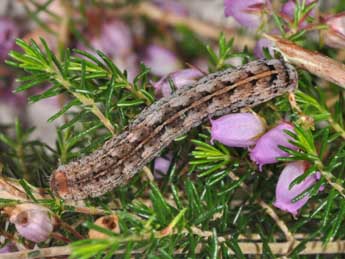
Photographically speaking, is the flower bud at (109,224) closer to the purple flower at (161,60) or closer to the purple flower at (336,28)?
the purple flower at (336,28)

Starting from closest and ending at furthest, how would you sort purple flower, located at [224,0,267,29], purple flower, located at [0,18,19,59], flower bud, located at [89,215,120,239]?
flower bud, located at [89,215,120,239] → purple flower, located at [224,0,267,29] → purple flower, located at [0,18,19,59]

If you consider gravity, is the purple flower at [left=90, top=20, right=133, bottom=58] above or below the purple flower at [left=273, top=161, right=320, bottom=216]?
above

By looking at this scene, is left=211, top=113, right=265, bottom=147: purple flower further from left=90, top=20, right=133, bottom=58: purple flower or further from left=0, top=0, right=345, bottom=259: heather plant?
left=90, top=20, right=133, bottom=58: purple flower

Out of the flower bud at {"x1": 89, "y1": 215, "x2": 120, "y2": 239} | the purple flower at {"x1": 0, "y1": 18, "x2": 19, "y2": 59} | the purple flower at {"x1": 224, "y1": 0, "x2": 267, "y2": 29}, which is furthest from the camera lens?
the purple flower at {"x1": 0, "y1": 18, "x2": 19, "y2": 59}

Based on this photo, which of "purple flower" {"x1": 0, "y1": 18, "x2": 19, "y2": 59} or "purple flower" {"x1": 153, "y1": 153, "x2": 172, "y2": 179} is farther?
"purple flower" {"x1": 0, "y1": 18, "x2": 19, "y2": 59}

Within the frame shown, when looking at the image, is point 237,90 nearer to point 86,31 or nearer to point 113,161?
point 113,161

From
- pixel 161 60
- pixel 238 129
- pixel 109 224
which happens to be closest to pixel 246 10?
pixel 238 129

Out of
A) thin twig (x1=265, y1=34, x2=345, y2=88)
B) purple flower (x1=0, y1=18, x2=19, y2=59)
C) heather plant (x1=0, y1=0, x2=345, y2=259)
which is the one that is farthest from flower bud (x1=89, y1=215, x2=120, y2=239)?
purple flower (x1=0, y1=18, x2=19, y2=59)

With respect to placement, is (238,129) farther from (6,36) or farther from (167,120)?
(6,36)

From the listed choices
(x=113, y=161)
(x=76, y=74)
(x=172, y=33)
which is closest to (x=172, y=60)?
(x=172, y=33)
